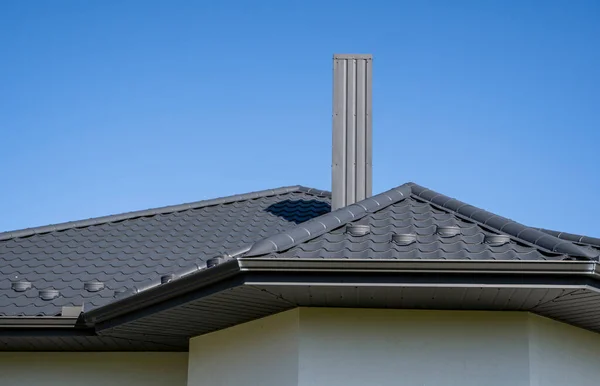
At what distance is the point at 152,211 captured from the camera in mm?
13977

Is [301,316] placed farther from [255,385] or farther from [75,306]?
[75,306]

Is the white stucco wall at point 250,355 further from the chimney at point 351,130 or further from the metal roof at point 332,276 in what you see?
the chimney at point 351,130

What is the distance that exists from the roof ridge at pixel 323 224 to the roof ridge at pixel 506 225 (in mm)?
319

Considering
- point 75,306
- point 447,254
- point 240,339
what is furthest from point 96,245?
point 447,254

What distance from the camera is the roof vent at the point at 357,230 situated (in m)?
8.58

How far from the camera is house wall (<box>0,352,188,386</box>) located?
10852mm

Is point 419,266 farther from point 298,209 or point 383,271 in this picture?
point 298,209

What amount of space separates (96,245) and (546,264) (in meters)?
7.04

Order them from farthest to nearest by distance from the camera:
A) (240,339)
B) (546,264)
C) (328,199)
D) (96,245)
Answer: (328,199)
(96,245)
(240,339)
(546,264)

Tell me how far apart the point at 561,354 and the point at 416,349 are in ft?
4.61

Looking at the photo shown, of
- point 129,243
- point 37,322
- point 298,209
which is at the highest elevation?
point 298,209

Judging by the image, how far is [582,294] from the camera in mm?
7734

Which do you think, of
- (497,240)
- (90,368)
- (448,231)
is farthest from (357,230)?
(90,368)

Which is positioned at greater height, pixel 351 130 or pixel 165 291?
pixel 351 130
